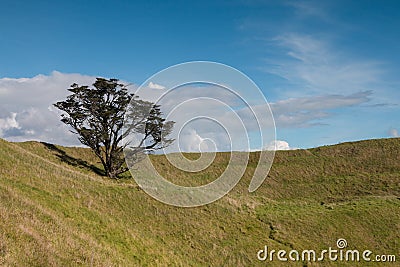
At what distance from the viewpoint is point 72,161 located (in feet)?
170

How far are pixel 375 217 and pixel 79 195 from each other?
1102 inches

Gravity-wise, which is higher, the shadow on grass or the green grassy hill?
the shadow on grass

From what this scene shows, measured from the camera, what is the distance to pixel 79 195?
86.1 ft

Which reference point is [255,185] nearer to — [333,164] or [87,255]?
[333,164]

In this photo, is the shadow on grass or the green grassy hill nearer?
the green grassy hill

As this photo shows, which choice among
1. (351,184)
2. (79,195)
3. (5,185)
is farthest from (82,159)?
(351,184)

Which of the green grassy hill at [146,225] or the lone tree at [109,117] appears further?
the lone tree at [109,117]

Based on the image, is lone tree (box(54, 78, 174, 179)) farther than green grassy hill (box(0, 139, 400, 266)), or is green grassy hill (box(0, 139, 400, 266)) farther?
lone tree (box(54, 78, 174, 179))

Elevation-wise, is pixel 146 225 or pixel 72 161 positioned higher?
pixel 72 161

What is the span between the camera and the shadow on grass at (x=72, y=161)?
51.1 metres

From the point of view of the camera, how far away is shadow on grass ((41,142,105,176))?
168 feet

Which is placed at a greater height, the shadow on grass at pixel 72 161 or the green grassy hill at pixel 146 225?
the shadow on grass at pixel 72 161

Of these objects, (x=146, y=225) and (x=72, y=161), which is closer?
(x=146, y=225)

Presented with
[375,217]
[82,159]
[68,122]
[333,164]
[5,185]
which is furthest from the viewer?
[333,164]
